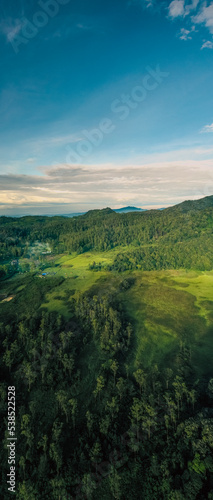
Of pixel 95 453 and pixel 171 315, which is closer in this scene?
pixel 95 453

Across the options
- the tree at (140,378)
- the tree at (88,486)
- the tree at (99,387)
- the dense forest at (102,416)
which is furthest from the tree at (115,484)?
the tree at (140,378)

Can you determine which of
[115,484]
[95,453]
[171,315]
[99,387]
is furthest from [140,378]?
[171,315]

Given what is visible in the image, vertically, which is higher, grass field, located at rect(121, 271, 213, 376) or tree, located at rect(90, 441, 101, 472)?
grass field, located at rect(121, 271, 213, 376)

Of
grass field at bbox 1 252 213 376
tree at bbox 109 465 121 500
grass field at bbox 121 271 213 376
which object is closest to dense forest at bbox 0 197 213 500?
tree at bbox 109 465 121 500

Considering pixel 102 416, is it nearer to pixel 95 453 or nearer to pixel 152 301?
pixel 95 453

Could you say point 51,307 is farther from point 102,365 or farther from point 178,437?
point 178,437

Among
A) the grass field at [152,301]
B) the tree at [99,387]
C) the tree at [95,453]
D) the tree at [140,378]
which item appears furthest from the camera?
the grass field at [152,301]

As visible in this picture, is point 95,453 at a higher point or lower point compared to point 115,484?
higher

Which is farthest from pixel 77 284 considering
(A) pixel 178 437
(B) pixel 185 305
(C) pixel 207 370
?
(A) pixel 178 437

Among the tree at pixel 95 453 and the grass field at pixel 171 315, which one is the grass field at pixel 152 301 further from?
the tree at pixel 95 453

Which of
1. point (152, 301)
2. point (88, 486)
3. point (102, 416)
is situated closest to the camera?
point (88, 486)

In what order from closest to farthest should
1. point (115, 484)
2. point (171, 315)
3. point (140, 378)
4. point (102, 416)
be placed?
point (115, 484)
point (102, 416)
point (140, 378)
point (171, 315)

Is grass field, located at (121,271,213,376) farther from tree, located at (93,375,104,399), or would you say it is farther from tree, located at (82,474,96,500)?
tree, located at (82,474,96,500)
